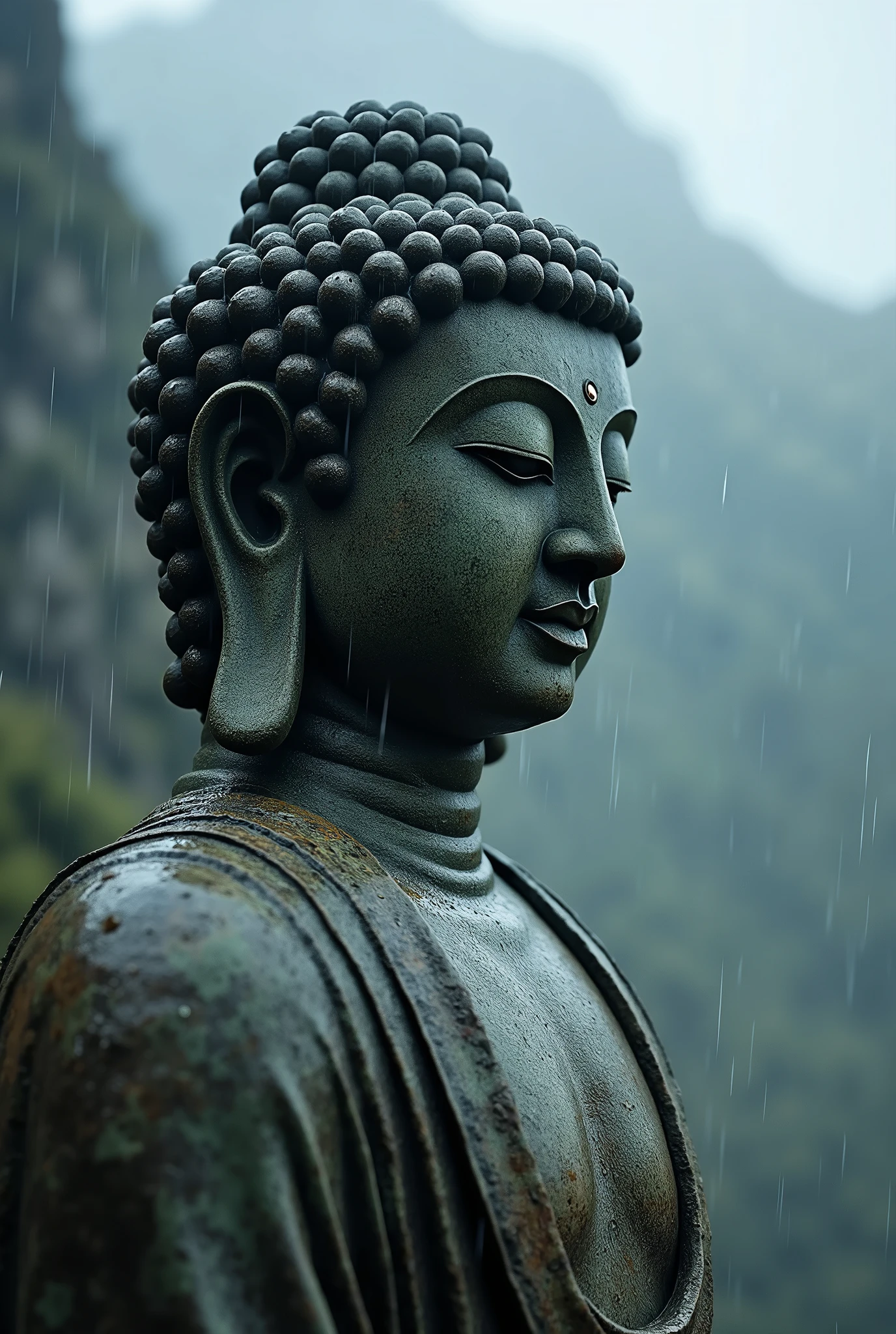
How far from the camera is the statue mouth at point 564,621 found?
214 centimetres

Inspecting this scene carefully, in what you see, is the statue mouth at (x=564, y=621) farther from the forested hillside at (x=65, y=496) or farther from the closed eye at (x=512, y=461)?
the forested hillside at (x=65, y=496)

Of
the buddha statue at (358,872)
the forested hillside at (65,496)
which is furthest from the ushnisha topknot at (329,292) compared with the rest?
the forested hillside at (65,496)

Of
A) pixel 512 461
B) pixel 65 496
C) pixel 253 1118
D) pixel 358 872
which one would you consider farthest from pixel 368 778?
pixel 65 496

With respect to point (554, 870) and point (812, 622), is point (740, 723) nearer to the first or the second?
point (812, 622)

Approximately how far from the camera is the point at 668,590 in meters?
12.9

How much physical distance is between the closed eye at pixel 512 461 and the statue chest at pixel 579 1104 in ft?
2.33

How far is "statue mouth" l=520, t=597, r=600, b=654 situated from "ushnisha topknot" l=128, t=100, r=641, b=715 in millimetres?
374

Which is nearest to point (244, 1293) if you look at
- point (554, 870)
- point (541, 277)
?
point (541, 277)

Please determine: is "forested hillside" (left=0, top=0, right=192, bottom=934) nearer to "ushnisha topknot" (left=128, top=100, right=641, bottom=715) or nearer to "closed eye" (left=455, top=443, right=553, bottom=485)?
"ushnisha topknot" (left=128, top=100, right=641, bottom=715)

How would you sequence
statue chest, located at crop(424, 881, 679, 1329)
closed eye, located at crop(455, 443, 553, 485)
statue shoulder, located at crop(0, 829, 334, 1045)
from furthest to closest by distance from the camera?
closed eye, located at crop(455, 443, 553, 485) < statue chest, located at crop(424, 881, 679, 1329) < statue shoulder, located at crop(0, 829, 334, 1045)

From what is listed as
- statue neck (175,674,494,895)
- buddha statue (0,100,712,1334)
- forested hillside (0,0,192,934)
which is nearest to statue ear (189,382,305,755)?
buddha statue (0,100,712,1334)

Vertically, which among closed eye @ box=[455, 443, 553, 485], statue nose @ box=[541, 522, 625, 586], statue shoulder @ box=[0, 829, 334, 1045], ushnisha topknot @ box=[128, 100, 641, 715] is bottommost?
statue shoulder @ box=[0, 829, 334, 1045]

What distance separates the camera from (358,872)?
6.32 feet

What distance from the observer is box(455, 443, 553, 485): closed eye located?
6.79 ft
